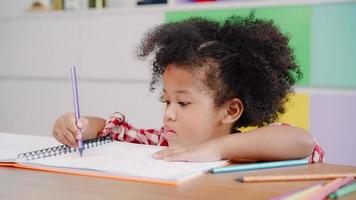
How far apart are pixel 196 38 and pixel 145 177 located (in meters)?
0.45

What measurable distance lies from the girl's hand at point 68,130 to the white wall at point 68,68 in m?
1.41

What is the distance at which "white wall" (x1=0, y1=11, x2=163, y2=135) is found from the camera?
98.0 inches

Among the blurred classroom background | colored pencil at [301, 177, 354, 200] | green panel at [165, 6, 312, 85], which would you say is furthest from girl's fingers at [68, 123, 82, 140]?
green panel at [165, 6, 312, 85]

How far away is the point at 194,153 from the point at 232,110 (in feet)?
0.94

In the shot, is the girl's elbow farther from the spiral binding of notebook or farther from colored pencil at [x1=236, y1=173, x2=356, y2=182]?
the spiral binding of notebook

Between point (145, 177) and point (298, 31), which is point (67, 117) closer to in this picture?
point (145, 177)

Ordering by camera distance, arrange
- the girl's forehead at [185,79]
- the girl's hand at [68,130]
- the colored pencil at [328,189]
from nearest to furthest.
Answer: the colored pencil at [328,189]
the girl's hand at [68,130]
the girl's forehead at [185,79]

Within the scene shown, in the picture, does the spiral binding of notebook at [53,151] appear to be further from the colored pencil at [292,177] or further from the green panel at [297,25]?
the green panel at [297,25]

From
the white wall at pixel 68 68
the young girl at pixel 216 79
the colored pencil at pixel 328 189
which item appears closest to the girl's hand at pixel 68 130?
the young girl at pixel 216 79

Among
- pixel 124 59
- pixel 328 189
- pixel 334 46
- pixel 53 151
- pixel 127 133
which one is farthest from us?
pixel 124 59

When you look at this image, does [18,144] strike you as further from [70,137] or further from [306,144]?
[306,144]

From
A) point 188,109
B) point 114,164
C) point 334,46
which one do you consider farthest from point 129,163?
point 334,46

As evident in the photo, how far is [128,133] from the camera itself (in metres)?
1.20

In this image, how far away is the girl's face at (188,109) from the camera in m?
0.96
